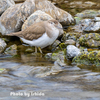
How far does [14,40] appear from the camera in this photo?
1003 cm

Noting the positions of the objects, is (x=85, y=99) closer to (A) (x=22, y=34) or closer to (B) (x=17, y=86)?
(B) (x=17, y=86)

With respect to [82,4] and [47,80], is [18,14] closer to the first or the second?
[47,80]

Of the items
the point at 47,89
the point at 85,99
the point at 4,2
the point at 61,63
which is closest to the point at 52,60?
the point at 61,63

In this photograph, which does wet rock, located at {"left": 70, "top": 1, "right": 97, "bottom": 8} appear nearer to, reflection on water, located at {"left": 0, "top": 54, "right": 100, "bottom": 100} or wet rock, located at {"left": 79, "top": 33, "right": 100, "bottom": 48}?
wet rock, located at {"left": 79, "top": 33, "right": 100, "bottom": 48}

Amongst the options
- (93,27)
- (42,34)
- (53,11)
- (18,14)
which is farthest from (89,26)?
(42,34)

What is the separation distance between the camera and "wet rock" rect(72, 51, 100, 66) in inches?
272

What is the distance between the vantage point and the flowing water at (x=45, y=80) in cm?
480

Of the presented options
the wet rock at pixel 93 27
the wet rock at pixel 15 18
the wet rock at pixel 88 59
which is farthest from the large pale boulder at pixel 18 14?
the wet rock at pixel 88 59

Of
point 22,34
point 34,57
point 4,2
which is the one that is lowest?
point 34,57

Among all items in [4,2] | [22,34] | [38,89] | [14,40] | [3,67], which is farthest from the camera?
[4,2]

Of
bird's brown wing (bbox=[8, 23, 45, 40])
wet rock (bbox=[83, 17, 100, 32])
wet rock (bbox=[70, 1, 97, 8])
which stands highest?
bird's brown wing (bbox=[8, 23, 45, 40])

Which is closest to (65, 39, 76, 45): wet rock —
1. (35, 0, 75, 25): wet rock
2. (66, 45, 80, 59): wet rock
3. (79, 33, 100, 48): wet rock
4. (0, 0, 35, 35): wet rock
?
(79, 33, 100, 48): wet rock

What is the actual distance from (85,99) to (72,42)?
459 cm

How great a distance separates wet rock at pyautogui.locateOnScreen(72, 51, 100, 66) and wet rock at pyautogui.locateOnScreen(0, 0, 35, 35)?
419cm
